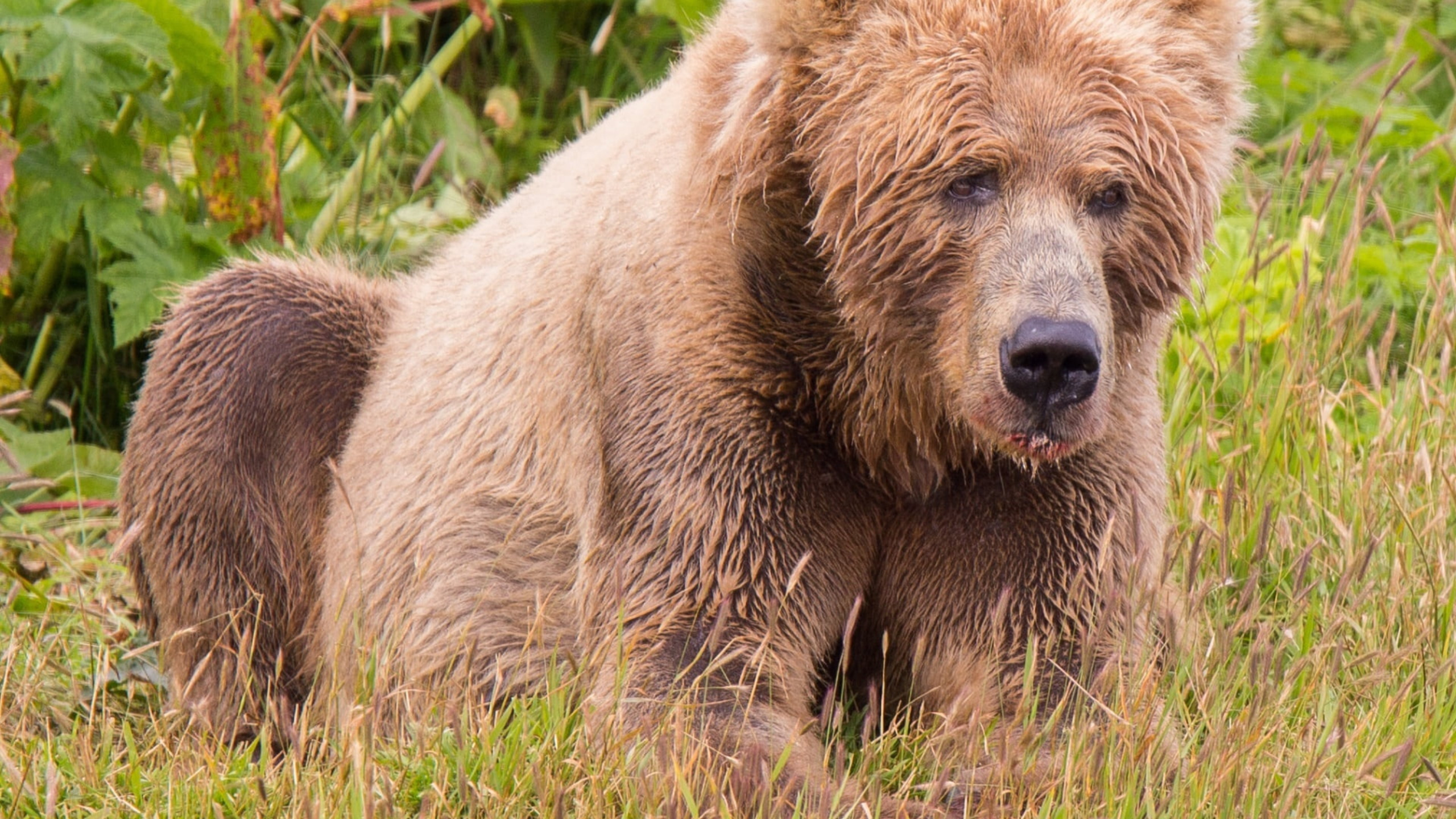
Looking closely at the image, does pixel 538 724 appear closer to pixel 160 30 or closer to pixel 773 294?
pixel 773 294

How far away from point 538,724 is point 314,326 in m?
1.82

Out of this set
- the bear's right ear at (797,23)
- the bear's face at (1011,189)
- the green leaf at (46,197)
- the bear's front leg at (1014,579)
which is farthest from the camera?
the green leaf at (46,197)

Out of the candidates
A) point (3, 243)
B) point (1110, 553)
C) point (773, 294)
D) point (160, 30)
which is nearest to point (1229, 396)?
point (1110, 553)

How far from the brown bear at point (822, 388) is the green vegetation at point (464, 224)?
0.20 metres

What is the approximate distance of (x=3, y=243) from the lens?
17.8 ft

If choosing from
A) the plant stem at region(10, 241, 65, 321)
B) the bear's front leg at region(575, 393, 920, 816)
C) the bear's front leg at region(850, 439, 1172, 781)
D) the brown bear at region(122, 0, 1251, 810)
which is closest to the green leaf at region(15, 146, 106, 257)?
the plant stem at region(10, 241, 65, 321)

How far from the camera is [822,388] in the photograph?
12.7 ft

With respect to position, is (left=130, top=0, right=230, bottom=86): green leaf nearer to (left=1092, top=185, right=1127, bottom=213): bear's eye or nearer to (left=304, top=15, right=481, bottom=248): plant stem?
(left=304, top=15, right=481, bottom=248): plant stem

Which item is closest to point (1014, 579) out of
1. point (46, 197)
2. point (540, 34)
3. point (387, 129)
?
point (46, 197)

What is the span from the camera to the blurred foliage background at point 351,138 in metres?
5.47

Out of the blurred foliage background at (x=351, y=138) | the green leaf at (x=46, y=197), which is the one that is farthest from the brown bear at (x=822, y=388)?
the green leaf at (x=46, y=197)

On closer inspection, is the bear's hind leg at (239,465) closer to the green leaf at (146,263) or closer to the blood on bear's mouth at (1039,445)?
the green leaf at (146,263)

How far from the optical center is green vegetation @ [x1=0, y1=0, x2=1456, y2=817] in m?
3.44

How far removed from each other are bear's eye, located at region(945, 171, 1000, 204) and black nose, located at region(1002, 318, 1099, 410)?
0.33 metres
